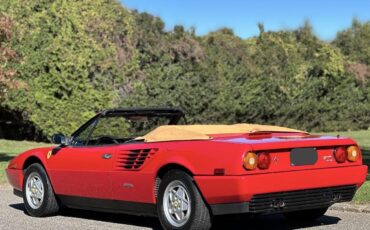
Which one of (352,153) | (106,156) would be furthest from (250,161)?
(106,156)

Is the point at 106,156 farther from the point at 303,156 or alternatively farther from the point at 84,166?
the point at 303,156

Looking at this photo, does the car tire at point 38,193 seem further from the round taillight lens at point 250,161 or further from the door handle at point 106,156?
the round taillight lens at point 250,161

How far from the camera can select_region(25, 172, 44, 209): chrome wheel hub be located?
8.27 metres

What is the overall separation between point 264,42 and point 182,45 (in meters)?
10.1

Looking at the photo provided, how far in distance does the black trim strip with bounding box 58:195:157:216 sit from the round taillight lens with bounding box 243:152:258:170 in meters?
1.33

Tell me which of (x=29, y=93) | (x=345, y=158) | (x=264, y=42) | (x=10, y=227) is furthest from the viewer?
(x=264, y=42)

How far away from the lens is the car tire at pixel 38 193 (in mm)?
8148

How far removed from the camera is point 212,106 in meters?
33.2

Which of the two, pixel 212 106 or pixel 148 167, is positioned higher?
pixel 212 106

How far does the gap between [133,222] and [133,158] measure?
1.22 metres

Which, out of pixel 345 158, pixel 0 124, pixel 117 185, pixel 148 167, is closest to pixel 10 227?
pixel 117 185

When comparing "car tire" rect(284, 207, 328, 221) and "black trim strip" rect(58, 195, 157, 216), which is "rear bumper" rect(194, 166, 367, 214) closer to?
"black trim strip" rect(58, 195, 157, 216)

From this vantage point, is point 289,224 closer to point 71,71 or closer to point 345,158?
point 345,158

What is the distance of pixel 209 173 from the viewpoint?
6.08 meters
